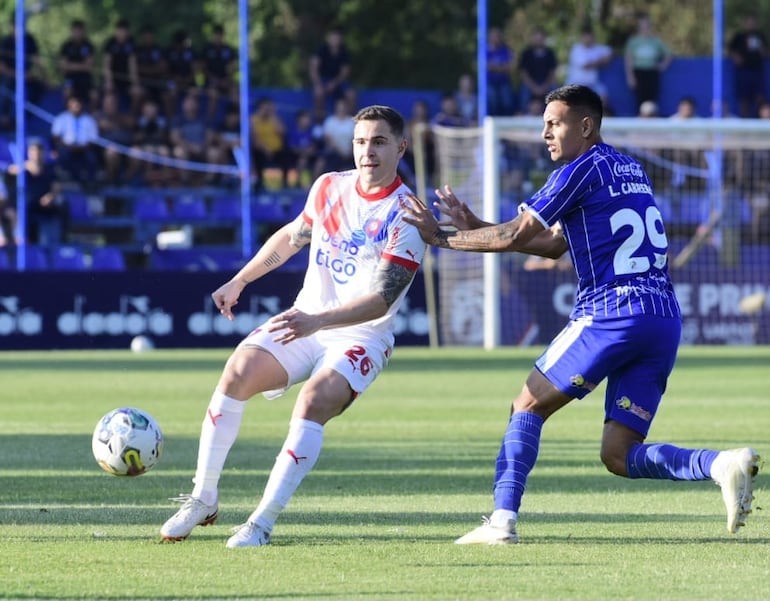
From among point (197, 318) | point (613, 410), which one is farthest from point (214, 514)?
point (197, 318)

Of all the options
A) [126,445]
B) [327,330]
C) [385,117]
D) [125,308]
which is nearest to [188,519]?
[126,445]

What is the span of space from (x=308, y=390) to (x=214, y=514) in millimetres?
782

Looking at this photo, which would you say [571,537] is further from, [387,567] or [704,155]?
[704,155]

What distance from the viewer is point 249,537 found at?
7.51m

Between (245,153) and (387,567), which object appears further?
(245,153)

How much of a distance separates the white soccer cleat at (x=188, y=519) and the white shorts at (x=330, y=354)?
65 cm

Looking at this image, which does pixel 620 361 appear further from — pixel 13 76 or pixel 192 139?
pixel 13 76

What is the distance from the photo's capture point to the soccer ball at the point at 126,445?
8.41 metres

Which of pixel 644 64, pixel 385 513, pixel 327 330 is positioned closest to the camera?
pixel 327 330

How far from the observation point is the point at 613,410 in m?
7.76

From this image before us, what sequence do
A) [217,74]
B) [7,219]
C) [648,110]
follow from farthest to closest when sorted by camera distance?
[217,74], [648,110], [7,219]

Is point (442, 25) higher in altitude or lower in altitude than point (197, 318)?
higher

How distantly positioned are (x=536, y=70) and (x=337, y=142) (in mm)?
4574

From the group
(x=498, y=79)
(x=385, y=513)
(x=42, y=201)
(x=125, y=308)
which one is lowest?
(x=125, y=308)
